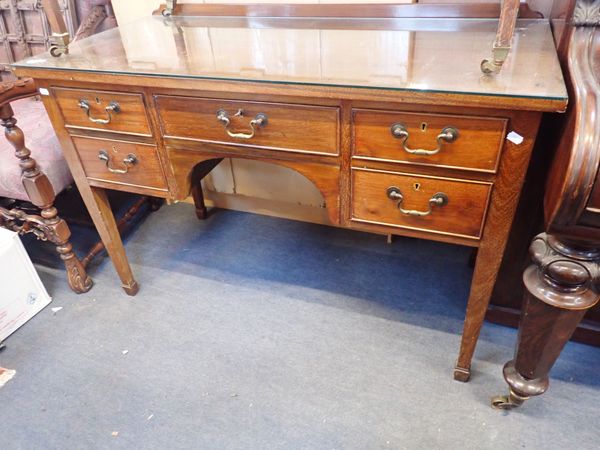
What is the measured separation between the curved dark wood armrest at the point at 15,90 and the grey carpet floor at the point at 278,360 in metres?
0.71

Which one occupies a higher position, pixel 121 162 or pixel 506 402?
pixel 121 162

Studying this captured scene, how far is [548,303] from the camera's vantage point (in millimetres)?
847

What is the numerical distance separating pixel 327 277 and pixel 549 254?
91 cm

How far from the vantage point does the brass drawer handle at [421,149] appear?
0.86 m

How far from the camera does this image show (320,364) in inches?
52.3

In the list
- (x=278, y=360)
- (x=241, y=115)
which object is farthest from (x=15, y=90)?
(x=278, y=360)

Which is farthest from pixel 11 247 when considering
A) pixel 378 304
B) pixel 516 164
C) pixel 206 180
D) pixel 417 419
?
pixel 516 164

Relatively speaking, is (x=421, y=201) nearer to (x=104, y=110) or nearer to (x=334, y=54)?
(x=334, y=54)

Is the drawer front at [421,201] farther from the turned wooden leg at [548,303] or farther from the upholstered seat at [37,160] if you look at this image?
the upholstered seat at [37,160]

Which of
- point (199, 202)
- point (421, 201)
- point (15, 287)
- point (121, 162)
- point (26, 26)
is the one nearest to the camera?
point (421, 201)

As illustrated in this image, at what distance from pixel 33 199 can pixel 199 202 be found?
677 millimetres

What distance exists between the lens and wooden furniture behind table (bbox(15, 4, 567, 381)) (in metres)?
0.85

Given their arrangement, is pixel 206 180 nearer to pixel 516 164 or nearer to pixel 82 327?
pixel 82 327

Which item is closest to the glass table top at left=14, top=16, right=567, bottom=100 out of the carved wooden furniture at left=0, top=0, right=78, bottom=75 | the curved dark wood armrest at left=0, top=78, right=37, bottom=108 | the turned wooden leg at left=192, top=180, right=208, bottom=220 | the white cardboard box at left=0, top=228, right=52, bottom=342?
the curved dark wood armrest at left=0, top=78, right=37, bottom=108
